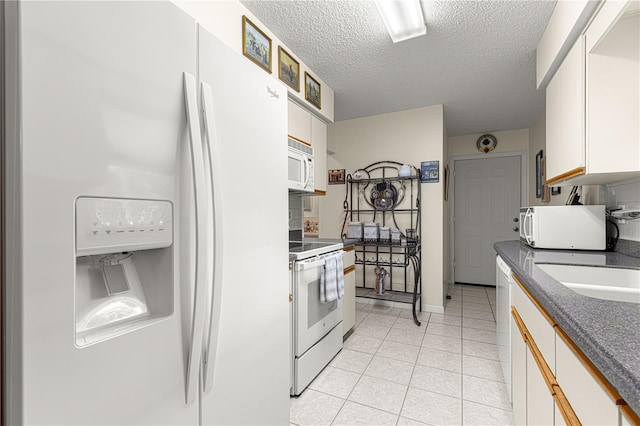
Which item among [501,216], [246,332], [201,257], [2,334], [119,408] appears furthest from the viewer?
[501,216]

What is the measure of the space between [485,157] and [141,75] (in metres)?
4.90

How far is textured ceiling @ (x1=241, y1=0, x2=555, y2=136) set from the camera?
1.90 meters

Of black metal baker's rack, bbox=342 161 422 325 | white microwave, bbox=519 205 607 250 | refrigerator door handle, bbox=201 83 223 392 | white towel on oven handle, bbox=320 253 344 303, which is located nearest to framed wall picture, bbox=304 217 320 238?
black metal baker's rack, bbox=342 161 422 325

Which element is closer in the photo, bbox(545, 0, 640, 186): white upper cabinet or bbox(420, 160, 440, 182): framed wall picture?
bbox(545, 0, 640, 186): white upper cabinet

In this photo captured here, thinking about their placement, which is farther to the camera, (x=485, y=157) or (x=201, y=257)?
(x=485, y=157)

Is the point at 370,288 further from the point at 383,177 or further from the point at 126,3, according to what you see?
the point at 126,3

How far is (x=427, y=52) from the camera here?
7.75ft

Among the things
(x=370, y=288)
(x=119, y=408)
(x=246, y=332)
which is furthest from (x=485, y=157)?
(x=119, y=408)

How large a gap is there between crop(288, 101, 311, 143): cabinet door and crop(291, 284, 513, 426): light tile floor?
1.87m

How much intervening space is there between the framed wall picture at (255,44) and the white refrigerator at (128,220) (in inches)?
38.4

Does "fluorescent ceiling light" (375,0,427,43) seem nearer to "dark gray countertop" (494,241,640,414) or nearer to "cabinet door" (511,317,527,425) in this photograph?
"dark gray countertop" (494,241,640,414)

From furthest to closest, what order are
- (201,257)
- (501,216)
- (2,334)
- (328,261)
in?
(501,216) < (328,261) < (201,257) < (2,334)

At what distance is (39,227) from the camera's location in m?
0.55

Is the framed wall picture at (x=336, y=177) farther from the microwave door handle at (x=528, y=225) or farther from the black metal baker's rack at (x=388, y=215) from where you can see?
the microwave door handle at (x=528, y=225)
